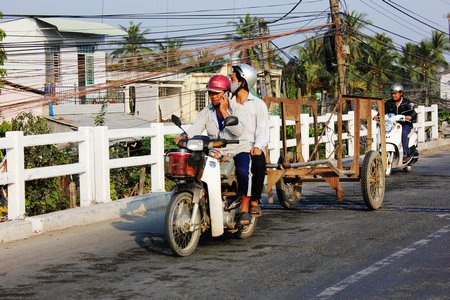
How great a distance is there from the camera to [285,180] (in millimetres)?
11078

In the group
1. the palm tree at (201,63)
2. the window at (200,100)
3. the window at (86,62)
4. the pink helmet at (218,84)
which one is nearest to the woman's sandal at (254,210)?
the pink helmet at (218,84)

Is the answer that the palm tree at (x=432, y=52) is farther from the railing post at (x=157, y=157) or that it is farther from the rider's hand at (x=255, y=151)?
the rider's hand at (x=255, y=151)

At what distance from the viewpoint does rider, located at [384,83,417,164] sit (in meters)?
16.2

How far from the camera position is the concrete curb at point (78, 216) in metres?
9.22

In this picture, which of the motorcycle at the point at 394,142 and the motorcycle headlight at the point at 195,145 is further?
the motorcycle at the point at 394,142

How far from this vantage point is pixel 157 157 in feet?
41.0

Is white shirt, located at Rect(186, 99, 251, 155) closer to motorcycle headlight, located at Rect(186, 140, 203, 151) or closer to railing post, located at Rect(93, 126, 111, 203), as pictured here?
motorcycle headlight, located at Rect(186, 140, 203, 151)

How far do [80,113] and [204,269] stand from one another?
32954 millimetres

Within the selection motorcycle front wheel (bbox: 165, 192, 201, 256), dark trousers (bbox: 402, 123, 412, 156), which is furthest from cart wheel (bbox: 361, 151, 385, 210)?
dark trousers (bbox: 402, 123, 412, 156)

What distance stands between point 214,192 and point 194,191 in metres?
0.24

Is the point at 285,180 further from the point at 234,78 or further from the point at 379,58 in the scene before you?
the point at 379,58

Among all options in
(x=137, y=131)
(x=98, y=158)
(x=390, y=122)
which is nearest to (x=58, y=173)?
(x=98, y=158)

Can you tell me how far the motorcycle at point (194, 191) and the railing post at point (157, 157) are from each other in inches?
173

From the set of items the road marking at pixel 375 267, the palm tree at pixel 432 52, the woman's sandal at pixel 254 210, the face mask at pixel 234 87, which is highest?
the palm tree at pixel 432 52
